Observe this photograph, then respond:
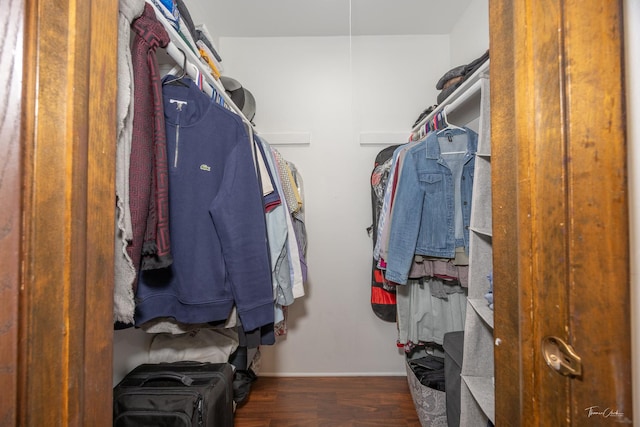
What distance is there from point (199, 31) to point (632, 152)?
Answer: 157 centimetres

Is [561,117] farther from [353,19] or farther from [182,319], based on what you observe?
[353,19]

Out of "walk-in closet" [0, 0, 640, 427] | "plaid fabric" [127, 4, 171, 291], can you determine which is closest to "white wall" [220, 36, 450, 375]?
"walk-in closet" [0, 0, 640, 427]

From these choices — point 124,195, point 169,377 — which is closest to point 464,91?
point 124,195

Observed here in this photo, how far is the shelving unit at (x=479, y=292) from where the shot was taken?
34.2 inches

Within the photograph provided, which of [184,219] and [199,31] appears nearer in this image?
[184,219]

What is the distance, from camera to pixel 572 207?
36 cm

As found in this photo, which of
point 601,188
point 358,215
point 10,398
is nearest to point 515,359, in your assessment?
point 601,188

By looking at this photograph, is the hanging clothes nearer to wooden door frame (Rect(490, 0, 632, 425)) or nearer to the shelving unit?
wooden door frame (Rect(490, 0, 632, 425))

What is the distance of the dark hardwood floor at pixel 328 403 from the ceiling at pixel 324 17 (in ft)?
7.64

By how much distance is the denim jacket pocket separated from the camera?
3.80 feet

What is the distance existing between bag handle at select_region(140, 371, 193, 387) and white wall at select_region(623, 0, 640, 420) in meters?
1.17

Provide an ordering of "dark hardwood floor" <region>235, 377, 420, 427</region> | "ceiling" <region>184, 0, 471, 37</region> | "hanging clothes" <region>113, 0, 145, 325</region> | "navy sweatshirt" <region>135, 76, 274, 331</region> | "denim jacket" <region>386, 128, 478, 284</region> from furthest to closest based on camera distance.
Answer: "ceiling" <region>184, 0, 471, 37</region>, "dark hardwood floor" <region>235, 377, 420, 427</region>, "denim jacket" <region>386, 128, 478, 284</region>, "navy sweatshirt" <region>135, 76, 274, 331</region>, "hanging clothes" <region>113, 0, 145, 325</region>

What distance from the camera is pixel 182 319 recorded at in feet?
2.56

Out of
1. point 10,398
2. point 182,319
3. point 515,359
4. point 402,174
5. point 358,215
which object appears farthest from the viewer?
point 358,215
